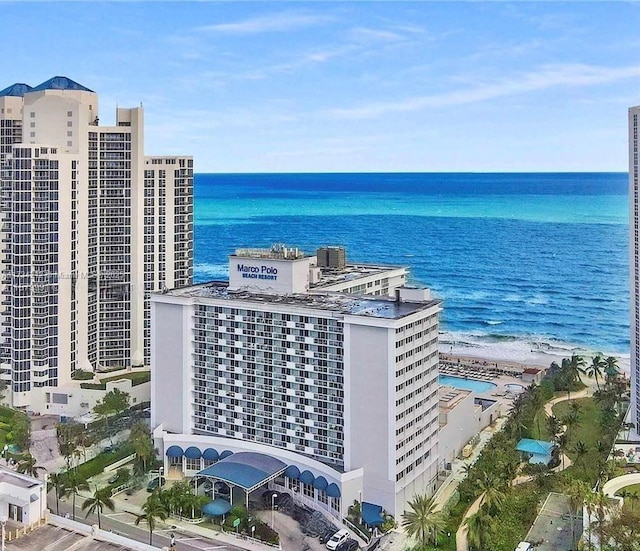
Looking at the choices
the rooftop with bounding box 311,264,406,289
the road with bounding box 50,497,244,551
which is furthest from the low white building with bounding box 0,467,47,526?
the rooftop with bounding box 311,264,406,289

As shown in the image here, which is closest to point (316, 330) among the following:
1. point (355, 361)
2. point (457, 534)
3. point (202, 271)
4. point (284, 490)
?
point (355, 361)

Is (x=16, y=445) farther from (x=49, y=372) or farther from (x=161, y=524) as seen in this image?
(x=161, y=524)

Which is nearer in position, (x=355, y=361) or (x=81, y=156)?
(x=355, y=361)

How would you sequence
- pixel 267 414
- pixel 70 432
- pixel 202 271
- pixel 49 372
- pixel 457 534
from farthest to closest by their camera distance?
pixel 202 271 → pixel 49 372 → pixel 70 432 → pixel 267 414 → pixel 457 534

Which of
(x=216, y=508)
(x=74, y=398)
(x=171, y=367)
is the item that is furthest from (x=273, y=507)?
(x=74, y=398)

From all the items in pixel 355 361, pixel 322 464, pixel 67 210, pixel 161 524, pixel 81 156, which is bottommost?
pixel 161 524

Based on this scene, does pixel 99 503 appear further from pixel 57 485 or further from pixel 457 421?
pixel 457 421
